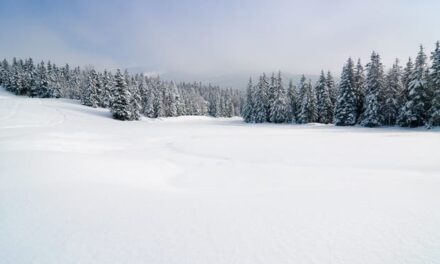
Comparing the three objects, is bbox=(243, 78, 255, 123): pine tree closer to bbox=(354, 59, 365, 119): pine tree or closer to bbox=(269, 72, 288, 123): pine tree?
bbox=(269, 72, 288, 123): pine tree

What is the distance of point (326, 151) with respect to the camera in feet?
60.6

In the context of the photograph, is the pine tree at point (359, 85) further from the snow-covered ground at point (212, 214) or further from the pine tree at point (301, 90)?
the snow-covered ground at point (212, 214)

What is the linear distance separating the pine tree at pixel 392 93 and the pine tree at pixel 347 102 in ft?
16.1

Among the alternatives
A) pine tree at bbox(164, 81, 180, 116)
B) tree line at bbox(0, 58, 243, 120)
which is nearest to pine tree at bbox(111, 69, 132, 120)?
tree line at bbox(0, 58, 243, 120)

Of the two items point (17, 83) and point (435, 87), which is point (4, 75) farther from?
point (435, 87)

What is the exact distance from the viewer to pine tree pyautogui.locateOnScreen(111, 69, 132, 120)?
51.8 m

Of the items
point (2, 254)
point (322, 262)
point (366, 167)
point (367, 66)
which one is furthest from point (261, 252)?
point (367, 66)

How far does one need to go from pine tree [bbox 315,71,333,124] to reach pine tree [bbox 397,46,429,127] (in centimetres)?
1752

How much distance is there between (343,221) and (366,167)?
8.55m

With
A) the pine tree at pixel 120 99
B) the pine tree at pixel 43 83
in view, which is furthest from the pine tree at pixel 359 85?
the pine tree at pixel 43 83

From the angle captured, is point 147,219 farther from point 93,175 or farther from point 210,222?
point 93,175

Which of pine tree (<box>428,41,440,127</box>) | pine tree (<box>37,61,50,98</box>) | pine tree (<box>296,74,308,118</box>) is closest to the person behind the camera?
pine tree (<box>428,41,440,127</box>)

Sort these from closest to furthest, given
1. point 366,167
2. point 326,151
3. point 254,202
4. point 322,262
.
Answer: point 322,262, point 254,202, point 366,167, point 326,151

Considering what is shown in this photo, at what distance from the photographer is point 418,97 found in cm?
3688
